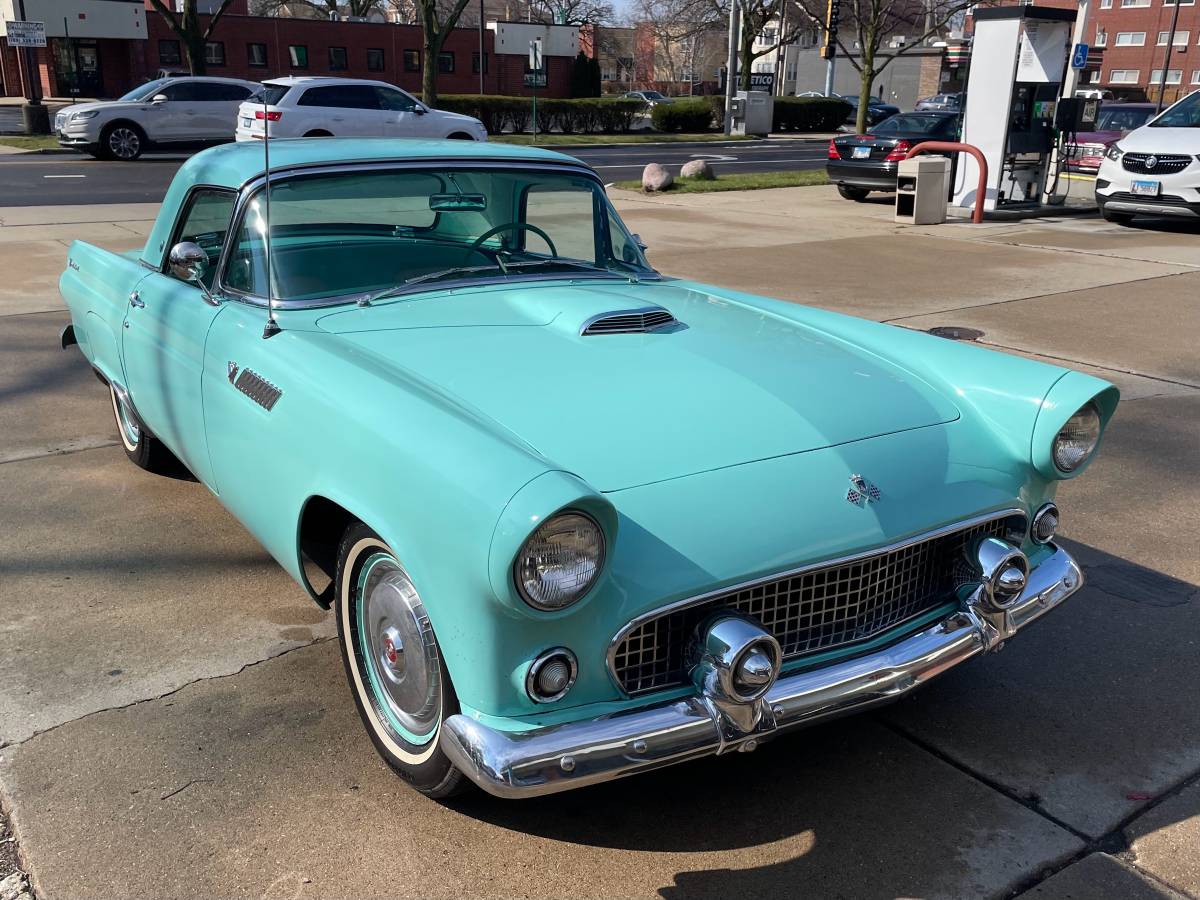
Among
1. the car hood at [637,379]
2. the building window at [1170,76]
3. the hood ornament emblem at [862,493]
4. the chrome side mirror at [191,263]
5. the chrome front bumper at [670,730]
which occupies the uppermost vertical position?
the building window at [1170,76]

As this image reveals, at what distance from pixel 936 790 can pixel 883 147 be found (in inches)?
584

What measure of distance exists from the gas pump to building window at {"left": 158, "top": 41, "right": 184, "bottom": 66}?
4065 cm

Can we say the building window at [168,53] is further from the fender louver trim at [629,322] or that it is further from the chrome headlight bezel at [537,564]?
the chrome headlight bezel at [537,564]

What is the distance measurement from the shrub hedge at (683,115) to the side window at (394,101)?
62.0 feet

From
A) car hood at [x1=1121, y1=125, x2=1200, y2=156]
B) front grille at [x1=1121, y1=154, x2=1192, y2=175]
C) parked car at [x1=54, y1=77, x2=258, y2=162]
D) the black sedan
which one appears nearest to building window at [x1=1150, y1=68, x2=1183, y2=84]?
the black sedan

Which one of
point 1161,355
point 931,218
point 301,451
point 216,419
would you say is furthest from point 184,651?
point 931,218

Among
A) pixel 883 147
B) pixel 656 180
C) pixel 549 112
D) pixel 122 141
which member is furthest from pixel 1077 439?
pixel 549 112

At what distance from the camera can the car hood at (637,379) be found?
2.60m

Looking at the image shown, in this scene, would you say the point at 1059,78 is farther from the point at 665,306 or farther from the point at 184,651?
the point at 184,651

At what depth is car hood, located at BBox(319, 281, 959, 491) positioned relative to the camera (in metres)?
2.60

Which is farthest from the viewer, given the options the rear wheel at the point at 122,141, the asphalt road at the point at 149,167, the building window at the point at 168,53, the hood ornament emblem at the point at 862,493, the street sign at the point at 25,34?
the building window at the point at 168,53

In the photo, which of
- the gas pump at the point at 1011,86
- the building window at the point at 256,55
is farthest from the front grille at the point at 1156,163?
the building window at the point at 256,55

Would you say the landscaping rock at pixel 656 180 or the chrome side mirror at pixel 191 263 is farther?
the landscaping rock at pixel 656 180

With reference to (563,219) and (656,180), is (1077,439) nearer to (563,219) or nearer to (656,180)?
(563,219)
